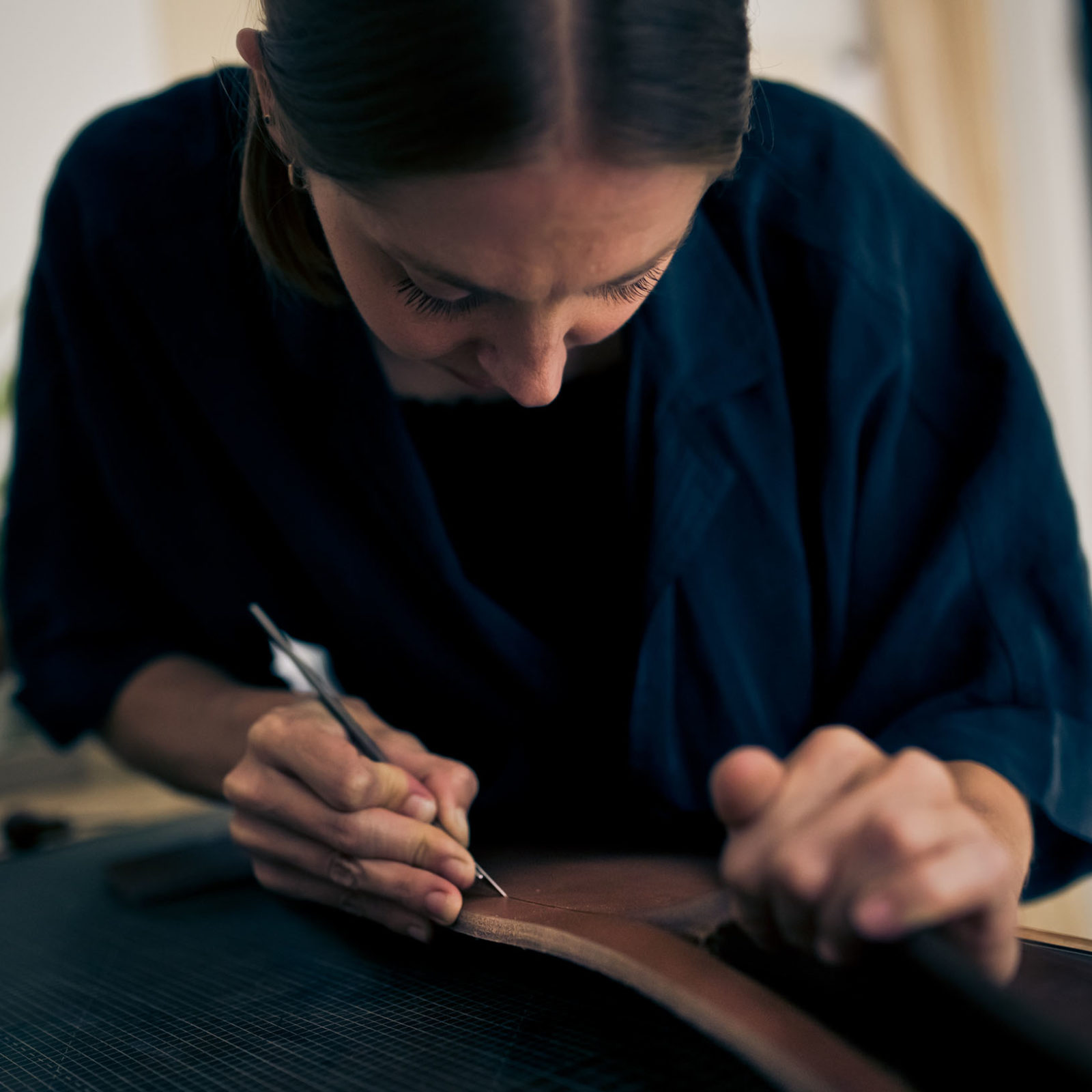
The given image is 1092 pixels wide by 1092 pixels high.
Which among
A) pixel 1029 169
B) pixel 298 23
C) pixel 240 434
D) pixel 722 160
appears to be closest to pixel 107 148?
pixel 240 434

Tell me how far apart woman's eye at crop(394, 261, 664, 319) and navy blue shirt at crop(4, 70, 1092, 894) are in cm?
18

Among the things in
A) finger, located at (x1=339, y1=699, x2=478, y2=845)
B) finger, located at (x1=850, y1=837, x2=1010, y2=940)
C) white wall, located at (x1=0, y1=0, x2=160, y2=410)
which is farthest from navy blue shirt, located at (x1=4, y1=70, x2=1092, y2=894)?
white wall, located at (x1=0, y1=0, x2=160, y2=410)

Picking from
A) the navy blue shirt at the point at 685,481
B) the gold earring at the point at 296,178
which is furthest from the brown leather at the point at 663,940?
the gold earring at the point at 296,178

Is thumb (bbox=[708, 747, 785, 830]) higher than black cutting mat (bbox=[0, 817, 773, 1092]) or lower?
higher

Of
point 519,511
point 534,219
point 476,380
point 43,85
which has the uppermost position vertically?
point 43,85

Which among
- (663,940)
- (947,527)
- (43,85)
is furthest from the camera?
(43,85)

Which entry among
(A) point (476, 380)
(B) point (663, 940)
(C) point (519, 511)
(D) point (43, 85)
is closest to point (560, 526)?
(C) point (519, 511)

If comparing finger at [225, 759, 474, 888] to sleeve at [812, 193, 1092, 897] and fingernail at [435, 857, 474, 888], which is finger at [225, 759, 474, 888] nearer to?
fingernail at [435, 857, 474, 888]

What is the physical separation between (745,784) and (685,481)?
0.36 metres

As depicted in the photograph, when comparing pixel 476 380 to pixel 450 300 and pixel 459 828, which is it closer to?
pixel 450 300

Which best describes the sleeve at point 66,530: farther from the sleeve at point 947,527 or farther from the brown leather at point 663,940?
the sleeve at point 947,527

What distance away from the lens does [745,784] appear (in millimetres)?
391

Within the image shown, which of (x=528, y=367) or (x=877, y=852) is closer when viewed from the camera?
(x=877, y=852)

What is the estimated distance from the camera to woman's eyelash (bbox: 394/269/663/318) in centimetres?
53
